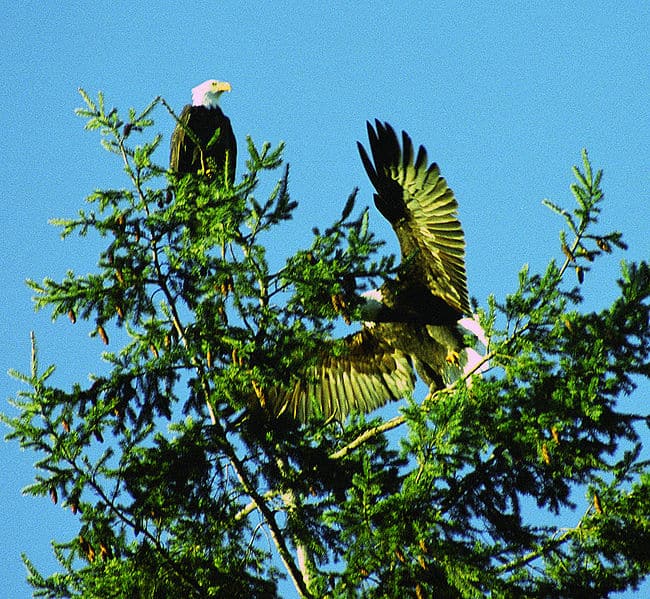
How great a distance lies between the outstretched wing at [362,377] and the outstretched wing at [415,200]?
102 centimetres

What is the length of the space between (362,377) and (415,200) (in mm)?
1567

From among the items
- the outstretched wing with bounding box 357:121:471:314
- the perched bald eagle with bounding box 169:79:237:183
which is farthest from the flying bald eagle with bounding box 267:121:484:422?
the perched bald eagle with bounding box 169:79:237:183

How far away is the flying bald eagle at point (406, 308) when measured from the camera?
21.9 feet

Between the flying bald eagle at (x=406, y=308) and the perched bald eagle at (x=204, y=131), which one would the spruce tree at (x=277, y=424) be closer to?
the flying bald eagle at (x=406, y=308)

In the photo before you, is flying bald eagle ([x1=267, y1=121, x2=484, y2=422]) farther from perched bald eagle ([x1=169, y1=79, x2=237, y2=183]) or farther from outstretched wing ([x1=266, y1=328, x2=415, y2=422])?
perched bald eagle ([x1=169, y1=79, x2=237, y2=183])

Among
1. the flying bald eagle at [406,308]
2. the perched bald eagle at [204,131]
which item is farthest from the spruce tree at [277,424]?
the perched bald eagle at [204,131]

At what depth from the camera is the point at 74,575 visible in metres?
4.82

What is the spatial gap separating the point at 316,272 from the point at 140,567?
157cm

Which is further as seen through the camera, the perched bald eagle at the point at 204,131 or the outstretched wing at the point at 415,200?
the perched bald eagle at the point at 204,131

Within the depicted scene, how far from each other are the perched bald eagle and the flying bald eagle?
7.76 ft

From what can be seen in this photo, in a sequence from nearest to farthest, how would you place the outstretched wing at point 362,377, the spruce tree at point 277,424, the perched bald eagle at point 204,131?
1. the spruce tree at point 277,424
2. the outstretched wing at point 362,377
3. the perched bald eagle at point 204,131

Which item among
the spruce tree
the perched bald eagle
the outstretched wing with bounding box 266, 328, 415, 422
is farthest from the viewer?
the perched bald eagle

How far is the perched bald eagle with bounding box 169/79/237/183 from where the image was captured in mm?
9203

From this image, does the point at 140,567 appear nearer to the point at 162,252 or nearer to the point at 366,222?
the point at 162,252
